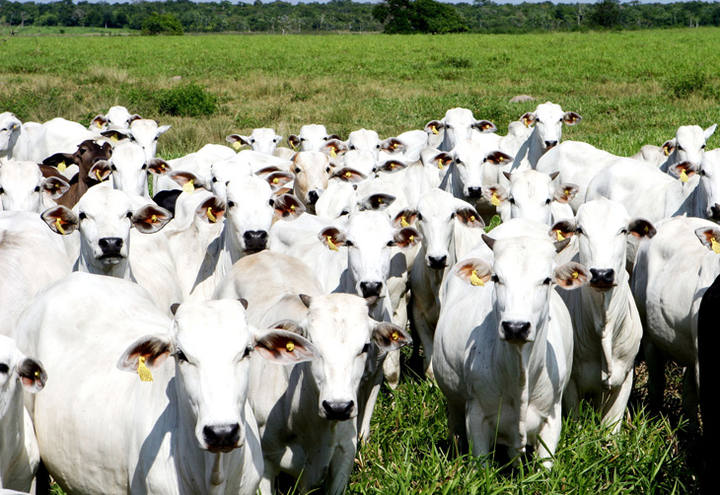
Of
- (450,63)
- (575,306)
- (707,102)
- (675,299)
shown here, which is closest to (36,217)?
(575,306)

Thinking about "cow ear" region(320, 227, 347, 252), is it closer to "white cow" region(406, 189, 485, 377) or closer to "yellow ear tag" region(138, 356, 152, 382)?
"white cow" region(406, 189, 485, 377)

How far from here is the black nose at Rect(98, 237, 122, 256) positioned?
19.5ft

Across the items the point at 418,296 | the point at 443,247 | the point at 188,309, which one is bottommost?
the point at 418,296

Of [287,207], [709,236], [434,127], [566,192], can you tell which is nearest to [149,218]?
[287,207]

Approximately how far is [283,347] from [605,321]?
2.62 m

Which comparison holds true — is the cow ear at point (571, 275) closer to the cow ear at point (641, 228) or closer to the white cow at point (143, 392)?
the cow ear at point (641, 228)

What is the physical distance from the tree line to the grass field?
19408 mm

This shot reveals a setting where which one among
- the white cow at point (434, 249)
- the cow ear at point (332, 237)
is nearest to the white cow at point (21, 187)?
the cow ear at point (332, 237)

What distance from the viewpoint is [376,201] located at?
24.8 feet

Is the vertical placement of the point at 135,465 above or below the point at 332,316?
below

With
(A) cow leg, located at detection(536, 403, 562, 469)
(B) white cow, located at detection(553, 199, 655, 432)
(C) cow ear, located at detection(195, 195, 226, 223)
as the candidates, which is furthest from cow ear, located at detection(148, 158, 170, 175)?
(A) cow leg, located at detection(536, 403, 562, 469)

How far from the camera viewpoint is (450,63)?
107 ft

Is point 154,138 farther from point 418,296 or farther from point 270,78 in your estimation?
point 270,78

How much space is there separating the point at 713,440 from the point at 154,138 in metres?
7.41
